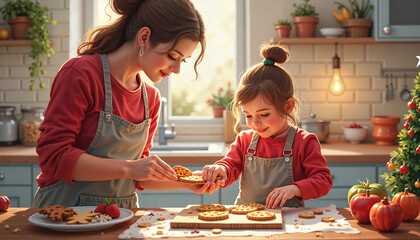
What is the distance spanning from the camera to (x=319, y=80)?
163 inches

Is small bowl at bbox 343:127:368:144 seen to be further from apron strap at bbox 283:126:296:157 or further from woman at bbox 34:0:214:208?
woman at bbox 34:0:214:208

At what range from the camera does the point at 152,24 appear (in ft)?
6.35

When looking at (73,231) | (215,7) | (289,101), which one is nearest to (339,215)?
(289,101)

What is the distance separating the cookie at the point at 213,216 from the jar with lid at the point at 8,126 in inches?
104

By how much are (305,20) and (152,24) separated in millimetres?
2231

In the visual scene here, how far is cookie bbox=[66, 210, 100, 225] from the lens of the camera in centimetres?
151

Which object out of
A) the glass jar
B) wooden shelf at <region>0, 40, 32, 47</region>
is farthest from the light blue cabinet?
wooden shelf at <region>0, 40, 32, 47</region>

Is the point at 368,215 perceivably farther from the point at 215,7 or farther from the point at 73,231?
the point at 215,7

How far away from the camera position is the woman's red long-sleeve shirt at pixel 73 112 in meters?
1.74

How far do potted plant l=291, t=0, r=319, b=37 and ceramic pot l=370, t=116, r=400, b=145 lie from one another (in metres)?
0.81

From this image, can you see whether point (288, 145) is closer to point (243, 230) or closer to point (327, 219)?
point (327, 219)

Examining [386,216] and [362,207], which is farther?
[362,207]

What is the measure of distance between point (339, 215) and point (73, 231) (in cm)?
83

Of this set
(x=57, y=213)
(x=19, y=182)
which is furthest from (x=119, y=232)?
(x=19, y=182)
